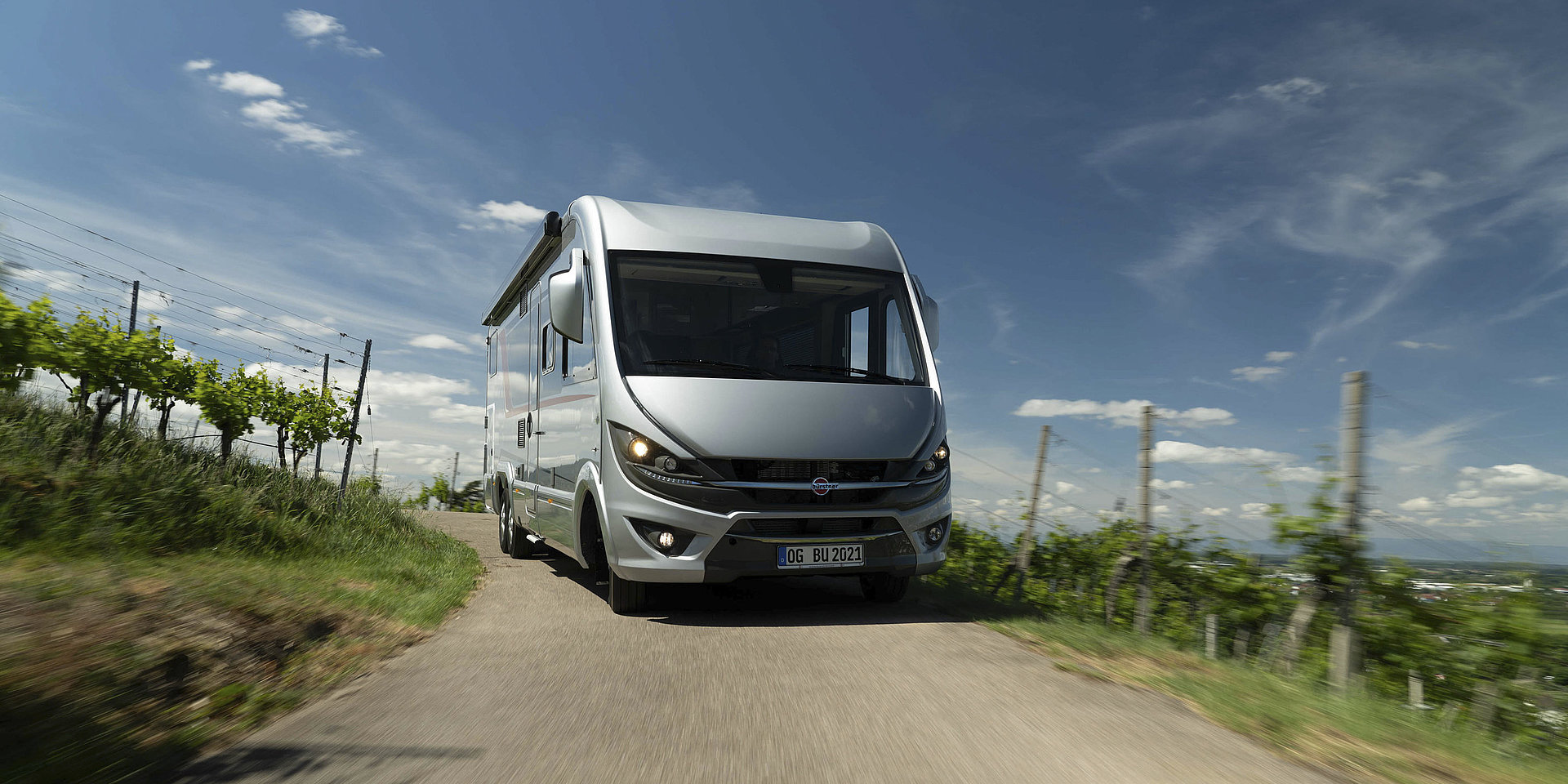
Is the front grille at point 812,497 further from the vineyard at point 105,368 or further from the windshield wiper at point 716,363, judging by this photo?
the vineyard at point 105,368

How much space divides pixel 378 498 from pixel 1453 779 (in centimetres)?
1445

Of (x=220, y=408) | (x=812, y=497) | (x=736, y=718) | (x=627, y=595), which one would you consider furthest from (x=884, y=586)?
(x=220, y=408)

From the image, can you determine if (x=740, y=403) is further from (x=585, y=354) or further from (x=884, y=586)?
(x=884, y=586)

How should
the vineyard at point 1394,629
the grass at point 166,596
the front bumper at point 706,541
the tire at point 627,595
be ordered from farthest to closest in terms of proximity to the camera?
1. the tire at point 627,595
2. the front bumper at point 706,541
3. the vineyard at point 1394,629
4. the grass at point 166,596

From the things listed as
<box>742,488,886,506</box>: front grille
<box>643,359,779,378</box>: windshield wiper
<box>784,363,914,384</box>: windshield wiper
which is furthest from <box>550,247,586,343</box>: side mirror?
<box>742,488,886,506</box>: front grille

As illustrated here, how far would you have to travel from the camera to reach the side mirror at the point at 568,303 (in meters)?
7.09

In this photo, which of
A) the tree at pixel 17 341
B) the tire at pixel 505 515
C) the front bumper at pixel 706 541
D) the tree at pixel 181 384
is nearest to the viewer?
the front bumper at pixel 706 541

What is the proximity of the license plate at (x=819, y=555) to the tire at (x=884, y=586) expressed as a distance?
77cm

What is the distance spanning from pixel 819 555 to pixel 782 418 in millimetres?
959

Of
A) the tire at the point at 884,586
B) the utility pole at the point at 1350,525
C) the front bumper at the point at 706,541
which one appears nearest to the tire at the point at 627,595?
the front bumper at the point at 706,541

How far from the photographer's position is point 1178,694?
4469 millimetres

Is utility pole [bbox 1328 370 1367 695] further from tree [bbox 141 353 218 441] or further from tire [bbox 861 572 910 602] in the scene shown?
tree [bbox 141 353 218 441]

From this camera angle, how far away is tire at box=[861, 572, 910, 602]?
728 cm

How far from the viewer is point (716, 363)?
6.59 meters
